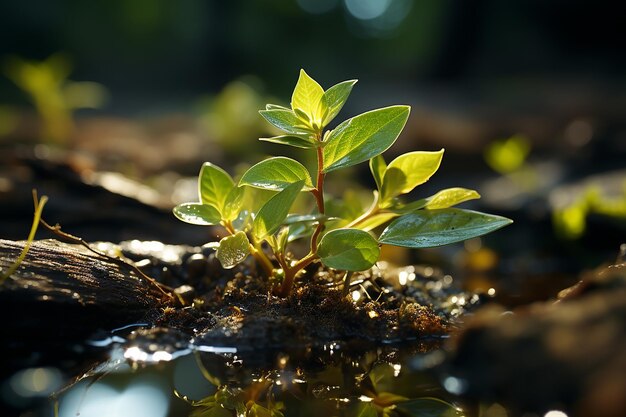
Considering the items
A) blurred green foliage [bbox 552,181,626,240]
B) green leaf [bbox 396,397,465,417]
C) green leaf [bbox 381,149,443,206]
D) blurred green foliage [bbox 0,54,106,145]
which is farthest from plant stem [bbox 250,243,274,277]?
blurred green foliage [bbox 0,54,106,145]

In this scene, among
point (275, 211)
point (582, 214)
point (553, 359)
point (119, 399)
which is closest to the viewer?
point (553, 359)

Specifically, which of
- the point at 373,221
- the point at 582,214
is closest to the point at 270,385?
the point at 373,221

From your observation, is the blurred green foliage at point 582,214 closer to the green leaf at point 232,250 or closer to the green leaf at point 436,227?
the green leaf at point 436,227

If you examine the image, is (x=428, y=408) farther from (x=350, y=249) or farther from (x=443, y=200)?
(x=443, y=200)

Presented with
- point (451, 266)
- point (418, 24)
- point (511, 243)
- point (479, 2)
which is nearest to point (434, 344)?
point (451, 266)

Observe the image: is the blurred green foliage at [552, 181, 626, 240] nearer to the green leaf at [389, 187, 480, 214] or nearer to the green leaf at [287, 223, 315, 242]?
the green leaf at [389, 187, 480, 214]

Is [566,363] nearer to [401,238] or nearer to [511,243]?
[401,238]
